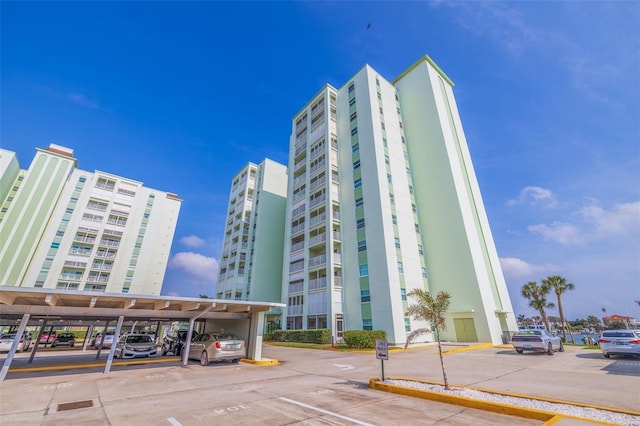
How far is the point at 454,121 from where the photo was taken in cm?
3806

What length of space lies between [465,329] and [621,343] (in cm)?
1327

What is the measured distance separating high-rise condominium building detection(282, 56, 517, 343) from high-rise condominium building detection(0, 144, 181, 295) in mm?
39119

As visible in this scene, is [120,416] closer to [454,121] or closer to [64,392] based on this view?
[64,392]

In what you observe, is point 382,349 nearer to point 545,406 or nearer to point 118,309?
point 545,406

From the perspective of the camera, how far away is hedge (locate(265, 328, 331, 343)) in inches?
1026

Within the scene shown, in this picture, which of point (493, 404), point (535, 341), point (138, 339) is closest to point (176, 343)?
point (138, 339)

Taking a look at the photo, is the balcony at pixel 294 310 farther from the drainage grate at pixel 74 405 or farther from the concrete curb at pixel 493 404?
the drainage grate at pixel 74 405

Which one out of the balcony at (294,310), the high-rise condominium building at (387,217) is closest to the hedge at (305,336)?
the high-rise condominium building at (387,217)

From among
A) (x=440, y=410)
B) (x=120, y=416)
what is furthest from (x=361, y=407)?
(x=120, y=416)

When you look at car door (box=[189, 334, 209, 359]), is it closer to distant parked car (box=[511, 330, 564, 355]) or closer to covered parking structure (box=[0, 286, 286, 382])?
covered parking structure (box=[0, 286, 286, 382])

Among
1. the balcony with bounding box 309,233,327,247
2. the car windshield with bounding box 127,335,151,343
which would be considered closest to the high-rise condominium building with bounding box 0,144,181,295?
the car windshield with bounding box 127,335,151,343

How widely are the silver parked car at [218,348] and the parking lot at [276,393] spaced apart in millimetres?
706

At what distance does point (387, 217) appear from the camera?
1137 inches

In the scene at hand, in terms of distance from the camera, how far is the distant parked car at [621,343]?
1462 cm
